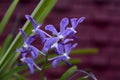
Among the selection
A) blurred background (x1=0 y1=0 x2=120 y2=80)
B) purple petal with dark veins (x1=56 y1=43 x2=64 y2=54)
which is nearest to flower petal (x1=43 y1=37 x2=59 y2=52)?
purple petal with dark veins (x1=56 y1=43 x2=64 y2=54)

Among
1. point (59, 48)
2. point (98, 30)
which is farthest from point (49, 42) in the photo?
point (98, 30)

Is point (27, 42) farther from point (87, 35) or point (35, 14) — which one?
point (87, 35)

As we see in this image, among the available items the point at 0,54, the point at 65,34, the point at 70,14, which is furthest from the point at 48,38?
the point at 70,14

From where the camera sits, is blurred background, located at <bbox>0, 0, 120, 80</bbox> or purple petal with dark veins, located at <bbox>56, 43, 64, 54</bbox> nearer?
purple petal with dark veins, located at <bbox>56, 43, 64, 54</bbox>

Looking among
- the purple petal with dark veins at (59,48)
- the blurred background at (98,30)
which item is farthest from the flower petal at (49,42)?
the blurred background at (98,30)

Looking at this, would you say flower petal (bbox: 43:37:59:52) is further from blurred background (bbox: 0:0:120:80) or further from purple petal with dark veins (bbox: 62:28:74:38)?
blurred background (bbox: 0:0:120:80)

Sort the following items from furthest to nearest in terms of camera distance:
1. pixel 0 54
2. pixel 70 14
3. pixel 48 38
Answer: pixel 70 14
pixel 0 54
pixel 48 38

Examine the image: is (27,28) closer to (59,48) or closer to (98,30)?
(59,48)

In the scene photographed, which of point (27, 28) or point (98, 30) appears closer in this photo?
point (27, 28)

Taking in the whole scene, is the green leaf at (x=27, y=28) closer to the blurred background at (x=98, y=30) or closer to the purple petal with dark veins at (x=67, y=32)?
the purple petal with dark veins at (x=67, y=32)
